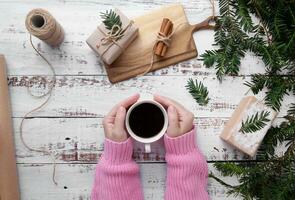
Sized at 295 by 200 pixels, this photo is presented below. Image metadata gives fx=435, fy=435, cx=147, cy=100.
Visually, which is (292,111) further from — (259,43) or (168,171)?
(168,171)

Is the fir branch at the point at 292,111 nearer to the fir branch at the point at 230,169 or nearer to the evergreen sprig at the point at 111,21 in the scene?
the fir branch at the point at 230,169

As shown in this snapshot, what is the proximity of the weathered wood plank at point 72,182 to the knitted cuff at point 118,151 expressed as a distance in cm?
7

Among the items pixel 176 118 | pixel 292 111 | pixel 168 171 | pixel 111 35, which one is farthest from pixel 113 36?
pixel 292 111

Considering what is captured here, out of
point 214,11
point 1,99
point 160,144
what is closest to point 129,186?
point 160,144

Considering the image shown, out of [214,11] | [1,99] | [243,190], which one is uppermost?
[214,11]

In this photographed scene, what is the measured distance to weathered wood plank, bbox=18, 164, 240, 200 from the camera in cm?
102

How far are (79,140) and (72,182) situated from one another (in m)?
0.10

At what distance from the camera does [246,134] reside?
0.99m

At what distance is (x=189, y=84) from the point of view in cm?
101

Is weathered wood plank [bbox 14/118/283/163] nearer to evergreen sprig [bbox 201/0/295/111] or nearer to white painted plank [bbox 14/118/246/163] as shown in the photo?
white painted plank [bbox 14/118/246/163]

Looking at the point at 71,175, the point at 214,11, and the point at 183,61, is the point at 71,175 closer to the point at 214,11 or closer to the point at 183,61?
the point at 183,61

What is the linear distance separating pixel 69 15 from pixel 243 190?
57 centimetres

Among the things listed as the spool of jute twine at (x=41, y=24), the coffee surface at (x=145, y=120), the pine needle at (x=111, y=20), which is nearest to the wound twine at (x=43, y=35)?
the spool of jute twine at (x=41, y=24)

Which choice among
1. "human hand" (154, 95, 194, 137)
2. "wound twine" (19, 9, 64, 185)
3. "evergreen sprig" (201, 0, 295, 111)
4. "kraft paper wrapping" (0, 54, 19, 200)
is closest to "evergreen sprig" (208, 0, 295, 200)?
"evergreen sprig" (201, 0, 295, 111)
